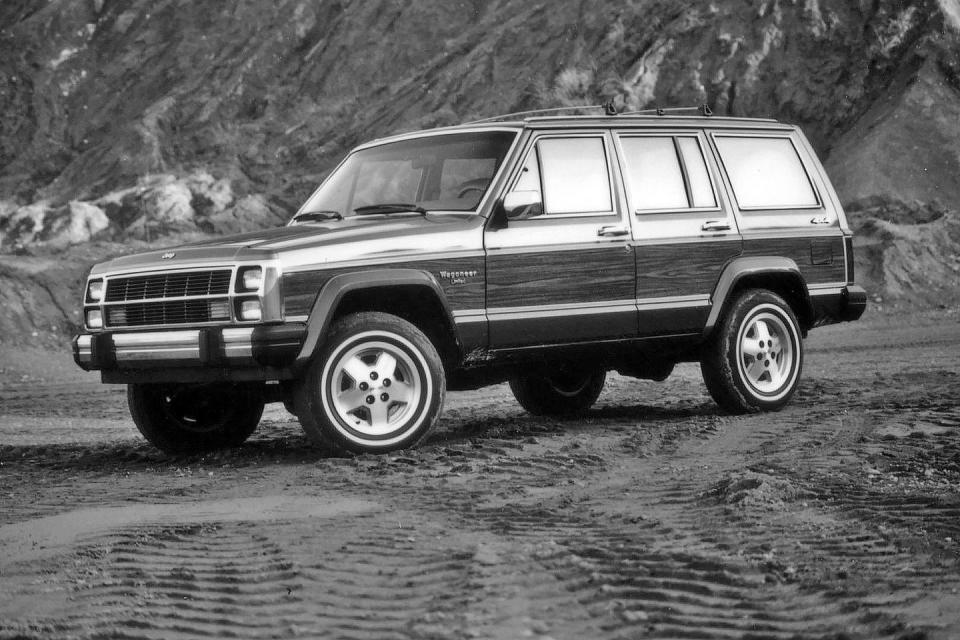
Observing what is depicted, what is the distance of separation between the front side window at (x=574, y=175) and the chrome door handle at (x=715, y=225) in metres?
0.79

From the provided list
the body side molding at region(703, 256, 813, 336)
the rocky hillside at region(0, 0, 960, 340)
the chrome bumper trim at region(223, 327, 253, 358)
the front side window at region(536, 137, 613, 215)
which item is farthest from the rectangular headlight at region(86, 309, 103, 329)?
the rocky hillside at region(0, 0, 960, 340)

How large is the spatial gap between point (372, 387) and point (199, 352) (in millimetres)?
960

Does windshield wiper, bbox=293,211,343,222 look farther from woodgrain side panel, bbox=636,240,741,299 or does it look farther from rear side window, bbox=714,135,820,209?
rear side window, bbox=714,135,820,209

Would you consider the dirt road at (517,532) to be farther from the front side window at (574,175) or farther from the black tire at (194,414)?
the front side window at (574,175)

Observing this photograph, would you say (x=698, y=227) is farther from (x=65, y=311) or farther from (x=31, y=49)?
(x=31, y=49)

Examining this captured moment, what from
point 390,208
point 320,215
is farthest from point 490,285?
point 320,215

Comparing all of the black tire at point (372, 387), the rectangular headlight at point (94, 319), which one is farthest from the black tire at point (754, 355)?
the rectangular headlight at point (94, 319)

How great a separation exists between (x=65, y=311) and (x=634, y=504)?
16.7 m

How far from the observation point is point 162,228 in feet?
106

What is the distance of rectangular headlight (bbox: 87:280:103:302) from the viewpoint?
8258 millimetres

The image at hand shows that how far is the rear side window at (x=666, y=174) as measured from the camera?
29.6 ft

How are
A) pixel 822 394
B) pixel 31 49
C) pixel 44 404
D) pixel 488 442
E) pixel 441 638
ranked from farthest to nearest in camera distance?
pixel 31 49 < pixel 44 404 < pixel 822 394 < pixel 488 442 < pixel 441 638

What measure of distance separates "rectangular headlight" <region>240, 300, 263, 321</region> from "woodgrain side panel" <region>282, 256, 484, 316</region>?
14cm

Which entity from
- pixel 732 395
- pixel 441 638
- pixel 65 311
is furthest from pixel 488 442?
pixel 65 311
